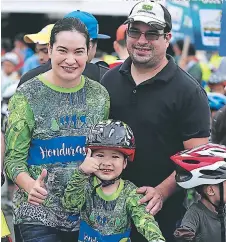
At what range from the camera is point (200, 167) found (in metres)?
4.81

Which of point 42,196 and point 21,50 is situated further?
point 21,50

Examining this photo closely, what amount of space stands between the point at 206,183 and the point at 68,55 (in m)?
1.21

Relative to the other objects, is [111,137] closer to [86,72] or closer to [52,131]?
[52,131]

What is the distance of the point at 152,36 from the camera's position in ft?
16.8

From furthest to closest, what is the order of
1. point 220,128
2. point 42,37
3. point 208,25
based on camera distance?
point 208,25 < point 42,37 < point 220,128

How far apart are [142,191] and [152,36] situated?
107 cm

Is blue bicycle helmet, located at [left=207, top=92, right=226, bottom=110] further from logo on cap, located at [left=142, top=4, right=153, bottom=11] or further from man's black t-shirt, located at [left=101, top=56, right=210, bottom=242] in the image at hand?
logo on cap, located at [left=142, top=4, right=153, bottom=11]

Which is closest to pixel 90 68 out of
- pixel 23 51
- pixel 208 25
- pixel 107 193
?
pixel 107 193

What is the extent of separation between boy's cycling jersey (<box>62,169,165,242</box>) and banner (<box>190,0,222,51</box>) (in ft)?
18.9

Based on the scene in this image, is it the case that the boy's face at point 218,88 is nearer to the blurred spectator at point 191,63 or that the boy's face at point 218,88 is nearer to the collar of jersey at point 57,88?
the blurred spectator at point 191,63

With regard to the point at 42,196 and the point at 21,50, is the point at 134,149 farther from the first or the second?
the point at 21,50

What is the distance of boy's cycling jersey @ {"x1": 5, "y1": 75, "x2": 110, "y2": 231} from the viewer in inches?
→ 190

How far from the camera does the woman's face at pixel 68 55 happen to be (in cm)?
483

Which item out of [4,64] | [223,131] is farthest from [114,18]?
[223,131]
